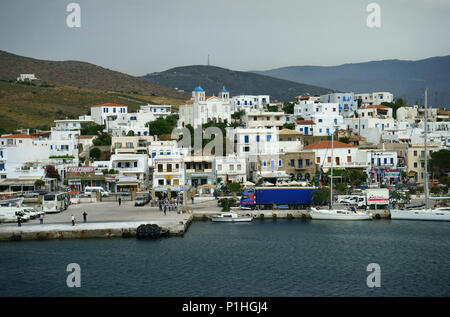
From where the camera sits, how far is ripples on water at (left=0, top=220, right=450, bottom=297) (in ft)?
96.0

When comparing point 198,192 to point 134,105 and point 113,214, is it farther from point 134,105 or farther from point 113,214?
point 134,105

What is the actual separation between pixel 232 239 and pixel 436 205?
21.1 meters

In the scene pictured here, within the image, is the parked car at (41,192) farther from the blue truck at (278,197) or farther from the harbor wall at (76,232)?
the blue truck at (278,197)

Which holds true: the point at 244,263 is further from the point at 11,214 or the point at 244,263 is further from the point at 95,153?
the point at 95,153

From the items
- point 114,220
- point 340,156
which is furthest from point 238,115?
point 114,220

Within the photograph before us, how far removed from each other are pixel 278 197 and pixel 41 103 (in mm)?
100114

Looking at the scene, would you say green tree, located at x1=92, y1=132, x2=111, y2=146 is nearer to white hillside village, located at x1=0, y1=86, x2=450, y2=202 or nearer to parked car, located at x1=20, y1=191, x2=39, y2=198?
white hillside village, located at x1=0, y1=86, x2=450, y2=202

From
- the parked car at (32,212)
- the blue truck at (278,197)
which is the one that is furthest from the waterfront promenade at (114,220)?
the blue truck at (278,197)

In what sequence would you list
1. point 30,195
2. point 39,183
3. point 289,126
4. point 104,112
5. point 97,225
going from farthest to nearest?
point 104,112 → point 289,126 → point 39,183 → point 30,195 → point 97,225

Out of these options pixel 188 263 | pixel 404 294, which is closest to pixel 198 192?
pixel 188 263

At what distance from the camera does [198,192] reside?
6225cm

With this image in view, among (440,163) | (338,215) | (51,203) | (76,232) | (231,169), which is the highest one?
(440,163)

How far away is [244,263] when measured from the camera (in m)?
34.1

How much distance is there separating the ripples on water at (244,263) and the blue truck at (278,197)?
6873 mm
